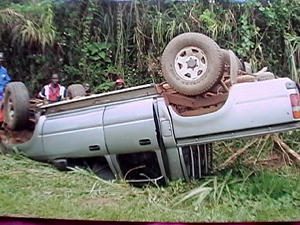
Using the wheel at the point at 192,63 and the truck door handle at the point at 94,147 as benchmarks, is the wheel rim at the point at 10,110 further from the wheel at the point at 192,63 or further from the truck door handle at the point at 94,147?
the wheel at the point at 192,63

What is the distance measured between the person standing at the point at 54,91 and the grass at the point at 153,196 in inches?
11.7

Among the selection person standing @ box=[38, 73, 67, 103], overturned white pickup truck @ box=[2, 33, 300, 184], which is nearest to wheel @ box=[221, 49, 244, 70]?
overturned white pickup truck @ box=[2, 33, 300, 184]

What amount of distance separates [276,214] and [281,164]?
263mm

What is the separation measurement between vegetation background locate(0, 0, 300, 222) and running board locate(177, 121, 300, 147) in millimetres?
33

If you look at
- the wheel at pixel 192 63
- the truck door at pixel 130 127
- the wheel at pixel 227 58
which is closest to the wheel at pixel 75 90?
the truck door at pixel 130 127

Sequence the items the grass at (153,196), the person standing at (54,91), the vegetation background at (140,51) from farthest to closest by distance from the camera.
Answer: the person standing at (54,91) → the vegetation background at (140,51) → the grass at (153,196)

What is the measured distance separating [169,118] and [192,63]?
0.26 metres

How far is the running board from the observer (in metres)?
2.01

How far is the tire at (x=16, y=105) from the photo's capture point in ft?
6.79

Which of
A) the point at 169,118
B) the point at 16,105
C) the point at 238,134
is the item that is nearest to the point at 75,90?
the point at 16,105

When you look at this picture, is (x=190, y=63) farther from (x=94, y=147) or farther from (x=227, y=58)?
(x=94, y=147)

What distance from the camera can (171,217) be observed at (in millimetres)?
1816

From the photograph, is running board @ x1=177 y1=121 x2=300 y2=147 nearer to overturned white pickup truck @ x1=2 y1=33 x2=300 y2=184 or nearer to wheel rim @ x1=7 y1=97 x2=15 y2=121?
overturned white pickup truck @ x1=2 y1=33 x2=300 y2=184

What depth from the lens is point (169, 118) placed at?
2.16 m
